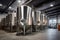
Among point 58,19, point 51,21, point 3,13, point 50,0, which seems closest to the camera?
point 50,0

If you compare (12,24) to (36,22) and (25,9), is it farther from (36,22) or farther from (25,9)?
(25,9)

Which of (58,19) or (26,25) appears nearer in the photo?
(26,25)

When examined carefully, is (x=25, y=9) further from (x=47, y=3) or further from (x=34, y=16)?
(x=47, y=3)

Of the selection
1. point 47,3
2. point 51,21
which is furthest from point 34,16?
point 51,21

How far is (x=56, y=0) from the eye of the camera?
6.15 metres

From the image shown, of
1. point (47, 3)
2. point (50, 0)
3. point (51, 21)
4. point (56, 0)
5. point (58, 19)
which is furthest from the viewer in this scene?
point (51, 21)

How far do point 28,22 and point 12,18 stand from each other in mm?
2756

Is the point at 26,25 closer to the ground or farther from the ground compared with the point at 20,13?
closer to the ground

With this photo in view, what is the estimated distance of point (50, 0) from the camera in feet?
22.0

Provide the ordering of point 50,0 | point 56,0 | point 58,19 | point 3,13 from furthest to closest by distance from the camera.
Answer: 1. point 58,19
2. point 3,13
3. point 50,0
4. point 56,0

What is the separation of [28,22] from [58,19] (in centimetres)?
1273

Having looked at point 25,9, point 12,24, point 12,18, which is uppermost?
point 25,9

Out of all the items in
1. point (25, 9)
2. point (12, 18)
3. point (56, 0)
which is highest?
point (56, 0)

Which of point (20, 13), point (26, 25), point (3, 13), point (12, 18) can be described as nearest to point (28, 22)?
point (26, 25)
